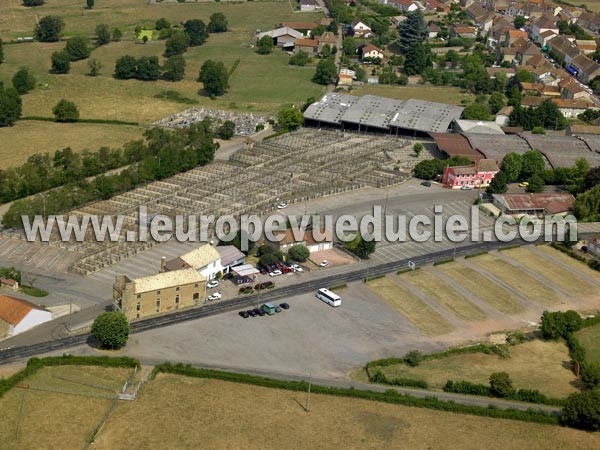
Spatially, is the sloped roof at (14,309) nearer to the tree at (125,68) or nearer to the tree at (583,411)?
the tree at (583,411)

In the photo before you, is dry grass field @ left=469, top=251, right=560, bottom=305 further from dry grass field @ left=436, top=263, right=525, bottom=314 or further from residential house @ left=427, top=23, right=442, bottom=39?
residential house @ left=427, top=23, right=442, bottom=39

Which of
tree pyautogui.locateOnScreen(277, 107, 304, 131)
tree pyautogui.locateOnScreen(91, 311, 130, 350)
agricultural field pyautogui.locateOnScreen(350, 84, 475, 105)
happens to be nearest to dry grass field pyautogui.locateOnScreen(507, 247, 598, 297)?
tree pyautogui.locateOnScreen(91, 311, 130, 350)

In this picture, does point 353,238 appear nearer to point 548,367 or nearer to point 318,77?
point 548,367

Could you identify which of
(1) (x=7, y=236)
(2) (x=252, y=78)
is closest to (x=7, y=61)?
(2) (x=252, y=78)

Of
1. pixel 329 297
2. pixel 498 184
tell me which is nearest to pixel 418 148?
pixel 498 184

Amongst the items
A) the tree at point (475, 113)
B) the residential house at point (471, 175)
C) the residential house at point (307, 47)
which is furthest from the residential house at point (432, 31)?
the residential house at point (471, 175)
